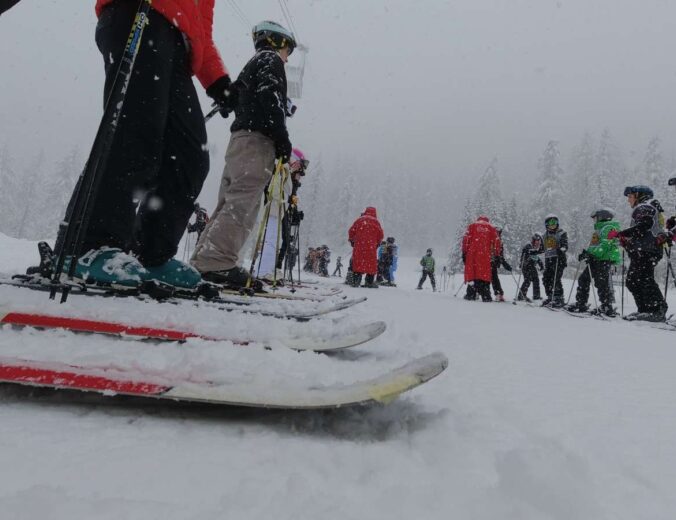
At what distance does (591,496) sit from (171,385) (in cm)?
86

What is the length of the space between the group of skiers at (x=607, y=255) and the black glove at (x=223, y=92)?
622 centimetres

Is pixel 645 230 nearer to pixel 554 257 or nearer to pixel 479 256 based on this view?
pixel 479 256

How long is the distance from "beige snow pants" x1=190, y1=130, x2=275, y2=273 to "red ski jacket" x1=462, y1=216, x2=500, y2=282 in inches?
266

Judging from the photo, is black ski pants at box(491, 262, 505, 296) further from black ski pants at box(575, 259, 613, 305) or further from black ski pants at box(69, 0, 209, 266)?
black ski pants at box(69, 0, 209, 266)

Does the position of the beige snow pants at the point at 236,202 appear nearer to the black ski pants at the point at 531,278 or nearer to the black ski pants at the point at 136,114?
the black ski pants at the point at 136,114

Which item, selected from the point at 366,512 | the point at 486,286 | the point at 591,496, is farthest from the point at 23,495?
the point at 486,286

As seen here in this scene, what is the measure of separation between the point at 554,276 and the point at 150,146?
974 centimetres

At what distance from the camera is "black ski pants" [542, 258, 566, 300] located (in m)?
9.33

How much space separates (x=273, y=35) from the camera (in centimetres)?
357

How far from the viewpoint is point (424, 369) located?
1047 millimetres

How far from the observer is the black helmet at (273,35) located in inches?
141

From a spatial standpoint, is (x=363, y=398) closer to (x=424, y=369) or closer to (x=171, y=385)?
(x=424, y=369)

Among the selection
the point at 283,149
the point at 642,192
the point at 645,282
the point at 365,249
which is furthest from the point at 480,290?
the point at 283,149

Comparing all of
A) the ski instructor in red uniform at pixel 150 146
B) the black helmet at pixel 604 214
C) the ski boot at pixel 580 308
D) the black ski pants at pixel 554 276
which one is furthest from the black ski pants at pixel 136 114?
the black ski pants at pixel 554 276
